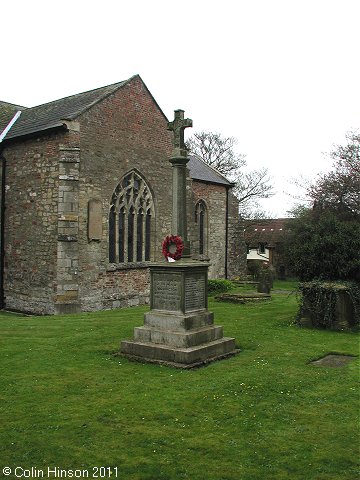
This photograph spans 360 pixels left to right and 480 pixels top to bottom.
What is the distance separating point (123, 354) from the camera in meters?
8.90

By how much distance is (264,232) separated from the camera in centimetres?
4459

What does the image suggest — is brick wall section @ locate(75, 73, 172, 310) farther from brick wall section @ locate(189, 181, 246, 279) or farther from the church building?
brick wall section @ locate(189, 181, 246, 279)

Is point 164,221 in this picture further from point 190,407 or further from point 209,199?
point 190,407

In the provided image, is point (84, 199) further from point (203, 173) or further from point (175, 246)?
point (203, 173)

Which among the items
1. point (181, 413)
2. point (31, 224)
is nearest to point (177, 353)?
point (181, 413)

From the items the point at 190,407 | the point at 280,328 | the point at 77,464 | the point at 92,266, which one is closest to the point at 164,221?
the point at 92,266

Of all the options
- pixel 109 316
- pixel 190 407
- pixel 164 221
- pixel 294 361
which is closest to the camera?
pixel 190 407

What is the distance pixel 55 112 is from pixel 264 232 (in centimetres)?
2948

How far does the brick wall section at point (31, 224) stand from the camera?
643 inches

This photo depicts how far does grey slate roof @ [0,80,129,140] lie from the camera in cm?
1675

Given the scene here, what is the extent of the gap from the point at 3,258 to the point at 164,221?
21.9ft

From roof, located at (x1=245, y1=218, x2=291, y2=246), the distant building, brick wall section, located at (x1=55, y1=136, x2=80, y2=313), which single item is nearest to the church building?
brick wall section, located at (x1=55, y1=136, x2=80, y2=313)

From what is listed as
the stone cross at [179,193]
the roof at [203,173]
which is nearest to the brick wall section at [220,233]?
→ the roof at [203,173]

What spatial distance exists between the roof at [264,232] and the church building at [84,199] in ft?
70.9
